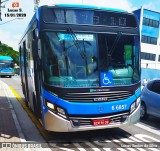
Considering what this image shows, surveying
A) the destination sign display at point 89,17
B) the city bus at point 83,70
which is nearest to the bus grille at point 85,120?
the city bus at point 83,70

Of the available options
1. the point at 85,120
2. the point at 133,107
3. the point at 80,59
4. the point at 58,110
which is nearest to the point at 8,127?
the point at 58,110

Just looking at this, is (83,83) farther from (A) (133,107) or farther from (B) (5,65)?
(B) (5,65)

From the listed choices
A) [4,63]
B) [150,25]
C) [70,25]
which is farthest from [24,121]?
[150,25]

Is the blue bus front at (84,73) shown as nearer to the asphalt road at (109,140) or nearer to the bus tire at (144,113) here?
the asphalt road at (109,140)

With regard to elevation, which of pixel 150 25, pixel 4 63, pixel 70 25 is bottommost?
pixel 4 63

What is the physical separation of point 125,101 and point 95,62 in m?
1.24

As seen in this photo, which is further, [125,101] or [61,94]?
[125,101]

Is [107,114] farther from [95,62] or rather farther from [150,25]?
[150,25]

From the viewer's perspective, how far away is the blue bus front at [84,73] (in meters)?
6.73

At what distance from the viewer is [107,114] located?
6977 millimetres

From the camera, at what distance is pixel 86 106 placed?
6723 millimetres

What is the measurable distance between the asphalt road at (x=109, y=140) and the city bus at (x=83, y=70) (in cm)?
45

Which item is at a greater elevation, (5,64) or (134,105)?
(134,105)

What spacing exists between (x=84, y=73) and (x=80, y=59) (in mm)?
352
